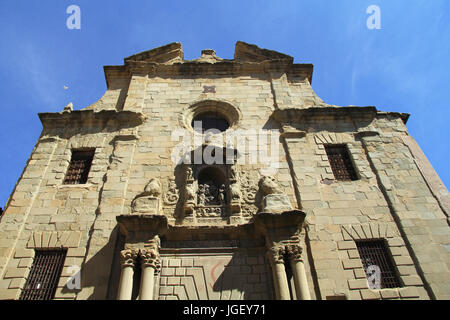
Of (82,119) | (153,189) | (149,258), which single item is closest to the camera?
(149,258)

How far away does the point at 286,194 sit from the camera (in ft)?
29.5

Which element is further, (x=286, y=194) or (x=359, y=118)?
(x=359, y=118)

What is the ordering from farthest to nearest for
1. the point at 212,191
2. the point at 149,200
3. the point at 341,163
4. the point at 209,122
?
the point at 209,122
the point at 341,163
the point at 212,191
the point at 149,200

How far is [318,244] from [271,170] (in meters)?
2.68

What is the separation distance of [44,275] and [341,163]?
9.10 m

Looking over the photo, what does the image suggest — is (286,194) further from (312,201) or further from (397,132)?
(397,132)

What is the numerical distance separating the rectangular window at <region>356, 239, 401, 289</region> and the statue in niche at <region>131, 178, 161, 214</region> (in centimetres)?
546

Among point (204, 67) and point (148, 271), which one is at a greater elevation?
point (204, 67)

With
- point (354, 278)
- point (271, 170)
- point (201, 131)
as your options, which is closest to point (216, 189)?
point (271, 170)

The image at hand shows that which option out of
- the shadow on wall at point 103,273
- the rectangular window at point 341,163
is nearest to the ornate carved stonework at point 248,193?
the rectangular window at point 341,163

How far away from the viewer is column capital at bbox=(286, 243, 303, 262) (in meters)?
7.32

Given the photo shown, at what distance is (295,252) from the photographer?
736 centimetres

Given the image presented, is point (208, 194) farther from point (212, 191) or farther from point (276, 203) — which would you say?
point (276, 203)

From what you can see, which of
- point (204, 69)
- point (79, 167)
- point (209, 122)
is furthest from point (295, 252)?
point (204, 69)
